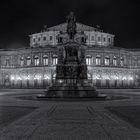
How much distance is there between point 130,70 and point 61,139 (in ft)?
338

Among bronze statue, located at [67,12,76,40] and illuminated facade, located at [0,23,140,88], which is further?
illuminated facade, located at [0,23,140,88]

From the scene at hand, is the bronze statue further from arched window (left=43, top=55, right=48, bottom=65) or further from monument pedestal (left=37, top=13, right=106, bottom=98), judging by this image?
arched window (left=43, top=55, right=48, bottom=65)

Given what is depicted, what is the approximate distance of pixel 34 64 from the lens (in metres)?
104

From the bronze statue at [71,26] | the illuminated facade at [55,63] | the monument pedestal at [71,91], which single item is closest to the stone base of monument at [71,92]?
the monument pedestal at [71,91]

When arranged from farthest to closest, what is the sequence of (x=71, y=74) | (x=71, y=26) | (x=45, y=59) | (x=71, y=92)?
1. (x=45, y=59)
2. (x=71, y=26)
3. (x=71, y=74)
4. (x=71, y=92)

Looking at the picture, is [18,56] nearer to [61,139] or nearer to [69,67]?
[69,67]

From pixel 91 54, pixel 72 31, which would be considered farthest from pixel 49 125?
pixel 91 54

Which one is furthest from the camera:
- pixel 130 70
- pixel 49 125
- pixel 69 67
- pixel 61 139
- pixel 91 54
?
pixel 130 70

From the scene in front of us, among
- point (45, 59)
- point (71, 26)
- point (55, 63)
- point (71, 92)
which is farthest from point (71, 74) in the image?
point (45, 59)

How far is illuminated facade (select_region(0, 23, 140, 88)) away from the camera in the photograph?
331 ft

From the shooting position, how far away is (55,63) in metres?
101

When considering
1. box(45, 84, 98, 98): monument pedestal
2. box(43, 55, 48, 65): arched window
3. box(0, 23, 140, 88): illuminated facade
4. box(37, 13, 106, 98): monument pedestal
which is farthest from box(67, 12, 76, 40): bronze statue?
box(43, 55, 48, 65): arched window

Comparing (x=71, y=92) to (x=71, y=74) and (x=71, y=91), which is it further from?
(x=71, y=74)

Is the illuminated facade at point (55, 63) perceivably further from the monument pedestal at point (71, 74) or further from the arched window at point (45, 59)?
the monument pedestal at point (71, 74)
